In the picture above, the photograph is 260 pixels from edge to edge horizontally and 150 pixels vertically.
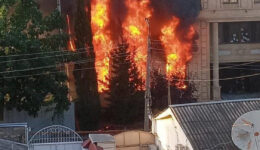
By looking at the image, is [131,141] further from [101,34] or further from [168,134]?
[101,34]

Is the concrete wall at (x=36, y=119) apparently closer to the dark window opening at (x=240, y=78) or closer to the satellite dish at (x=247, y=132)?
the dark window opening at (x=240, y=78)

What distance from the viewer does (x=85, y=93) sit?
30516 mm

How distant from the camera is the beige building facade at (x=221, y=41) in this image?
33.1 meters

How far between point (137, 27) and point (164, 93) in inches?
215

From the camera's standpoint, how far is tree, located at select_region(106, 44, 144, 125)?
30.6 m

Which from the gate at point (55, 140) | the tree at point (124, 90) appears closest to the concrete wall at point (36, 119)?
the gate at point (55, 140)

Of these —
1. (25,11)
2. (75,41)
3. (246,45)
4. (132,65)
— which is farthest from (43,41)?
(246,45)

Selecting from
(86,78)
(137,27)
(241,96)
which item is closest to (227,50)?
(241,96)

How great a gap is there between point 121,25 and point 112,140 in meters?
16.0

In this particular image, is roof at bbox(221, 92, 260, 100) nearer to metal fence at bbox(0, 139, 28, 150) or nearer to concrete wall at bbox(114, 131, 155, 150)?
concrete wall at bbox(114, 131, 155, 150)

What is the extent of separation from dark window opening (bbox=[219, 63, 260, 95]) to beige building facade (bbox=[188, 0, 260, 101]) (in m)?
0.08

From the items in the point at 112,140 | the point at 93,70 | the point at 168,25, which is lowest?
the point at 112,140

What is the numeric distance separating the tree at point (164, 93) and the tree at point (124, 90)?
3.09 ft

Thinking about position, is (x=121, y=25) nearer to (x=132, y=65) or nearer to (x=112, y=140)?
(x=132, y=65)
